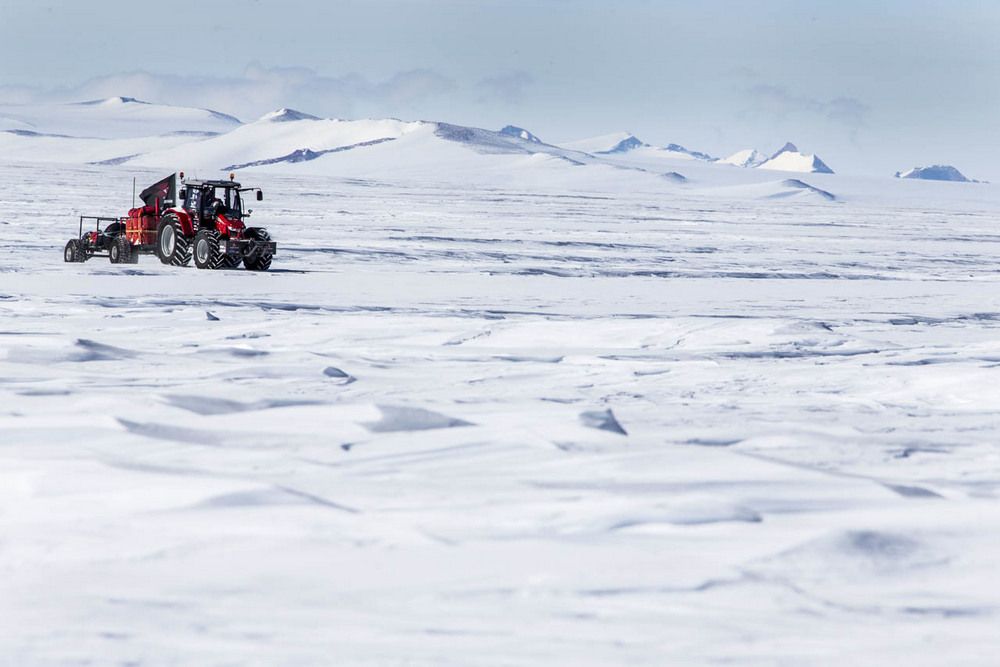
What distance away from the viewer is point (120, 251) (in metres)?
17.6

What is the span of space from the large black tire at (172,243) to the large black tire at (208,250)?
1.11ft

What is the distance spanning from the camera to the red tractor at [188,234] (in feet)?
54.1

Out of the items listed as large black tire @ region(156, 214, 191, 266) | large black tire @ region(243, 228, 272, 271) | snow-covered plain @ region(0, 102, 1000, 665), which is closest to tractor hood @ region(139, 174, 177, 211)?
large black tire @ region(156, 214, 191, 266)

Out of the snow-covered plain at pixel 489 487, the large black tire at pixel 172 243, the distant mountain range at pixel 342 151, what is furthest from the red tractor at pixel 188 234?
the distant mountain range at pixel 342 151

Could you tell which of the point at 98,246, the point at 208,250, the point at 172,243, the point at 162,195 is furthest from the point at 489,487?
the point at 162,195

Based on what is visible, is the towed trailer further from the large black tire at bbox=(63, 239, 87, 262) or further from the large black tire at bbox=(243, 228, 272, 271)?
the large black tire at bbox=(243, 228, 272, 271)

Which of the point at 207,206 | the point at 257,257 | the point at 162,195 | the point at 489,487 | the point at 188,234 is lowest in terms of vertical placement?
the point at 489,487

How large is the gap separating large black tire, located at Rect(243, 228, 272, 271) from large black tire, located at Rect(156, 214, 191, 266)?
969 millimetres

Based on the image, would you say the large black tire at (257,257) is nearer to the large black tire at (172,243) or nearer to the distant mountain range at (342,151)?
the large black tire at (172,243)

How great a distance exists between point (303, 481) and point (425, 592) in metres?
1.27

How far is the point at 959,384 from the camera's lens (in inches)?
289

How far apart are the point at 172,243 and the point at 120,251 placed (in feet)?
2.39

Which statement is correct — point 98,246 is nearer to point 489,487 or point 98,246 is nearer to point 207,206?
point 207,206

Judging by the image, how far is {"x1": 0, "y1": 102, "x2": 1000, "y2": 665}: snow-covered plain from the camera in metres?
3.34
